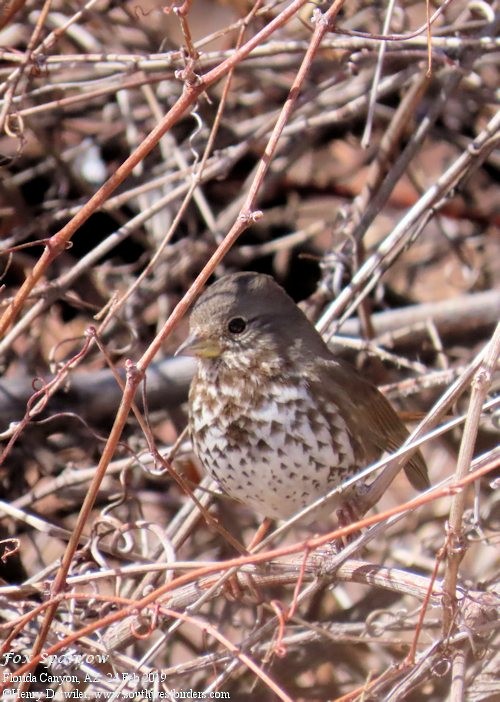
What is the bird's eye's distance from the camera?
3.18m

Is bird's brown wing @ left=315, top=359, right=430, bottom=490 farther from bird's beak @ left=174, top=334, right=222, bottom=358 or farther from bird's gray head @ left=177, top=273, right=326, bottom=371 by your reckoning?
bird's beak @ left=174, top=334, right=222, bottom=358

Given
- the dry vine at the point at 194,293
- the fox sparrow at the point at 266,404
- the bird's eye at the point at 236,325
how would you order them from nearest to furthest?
the dry vine at the point at 194,293 < the fox sparrow at the point at 266,404 < the bird's eye at the point at 236,325

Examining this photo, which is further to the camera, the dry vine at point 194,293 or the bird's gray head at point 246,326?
the bird's gray head at point 246,326

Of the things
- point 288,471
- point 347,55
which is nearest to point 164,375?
point 288,471

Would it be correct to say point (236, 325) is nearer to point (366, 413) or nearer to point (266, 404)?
point (266, 404)

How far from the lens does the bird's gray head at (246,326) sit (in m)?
3.14

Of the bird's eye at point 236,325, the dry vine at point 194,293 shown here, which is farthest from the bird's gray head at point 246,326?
the dry vine at point 194,293

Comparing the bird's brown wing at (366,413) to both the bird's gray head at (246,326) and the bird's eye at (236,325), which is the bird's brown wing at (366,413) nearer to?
the bird's gray head at (246,326)

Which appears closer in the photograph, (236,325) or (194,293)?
(194,293)

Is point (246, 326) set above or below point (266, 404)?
above

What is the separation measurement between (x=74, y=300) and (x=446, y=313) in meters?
1.71

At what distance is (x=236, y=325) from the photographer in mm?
3193

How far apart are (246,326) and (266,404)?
0.27 metres

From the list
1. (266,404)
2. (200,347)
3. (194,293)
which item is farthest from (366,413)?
(194,293)
